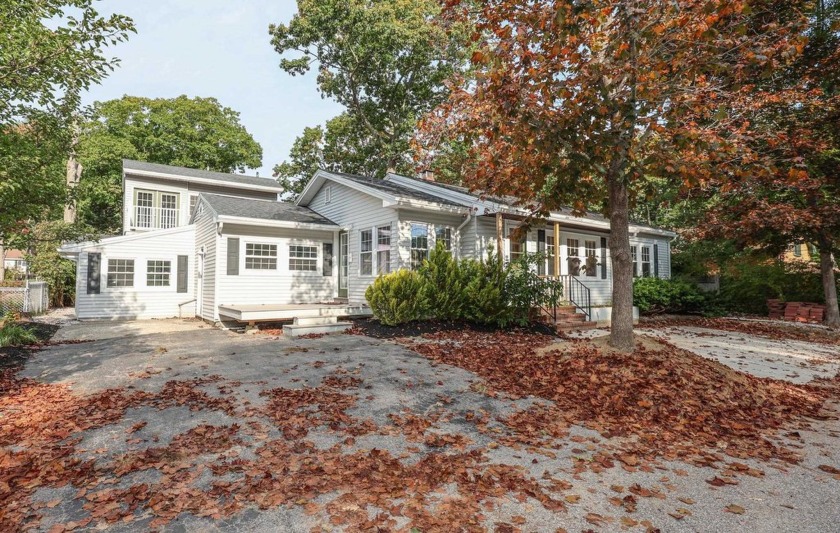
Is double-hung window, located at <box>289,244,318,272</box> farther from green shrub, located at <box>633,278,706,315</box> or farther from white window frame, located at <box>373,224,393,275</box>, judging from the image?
green shrub, located at <box>633,278,706,315</box>

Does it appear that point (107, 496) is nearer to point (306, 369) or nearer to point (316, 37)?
point (306, 369)

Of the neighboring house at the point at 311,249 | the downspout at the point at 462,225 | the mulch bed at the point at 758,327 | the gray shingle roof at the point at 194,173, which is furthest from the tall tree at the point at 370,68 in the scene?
the mulch bed at the point at 758,327

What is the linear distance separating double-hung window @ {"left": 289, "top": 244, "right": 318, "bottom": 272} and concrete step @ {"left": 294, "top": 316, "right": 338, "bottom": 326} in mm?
3468

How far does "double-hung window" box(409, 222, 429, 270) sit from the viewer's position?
472 inches

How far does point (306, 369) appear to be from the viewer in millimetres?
6609

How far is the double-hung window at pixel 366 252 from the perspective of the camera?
12797mm

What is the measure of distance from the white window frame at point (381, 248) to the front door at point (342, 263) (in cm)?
215

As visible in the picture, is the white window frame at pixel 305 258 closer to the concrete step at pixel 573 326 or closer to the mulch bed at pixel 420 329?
the mulch bed at pixel 420 329

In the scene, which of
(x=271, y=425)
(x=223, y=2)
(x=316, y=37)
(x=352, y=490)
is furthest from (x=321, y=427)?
(x=316, y=37)

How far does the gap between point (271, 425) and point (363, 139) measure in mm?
24540

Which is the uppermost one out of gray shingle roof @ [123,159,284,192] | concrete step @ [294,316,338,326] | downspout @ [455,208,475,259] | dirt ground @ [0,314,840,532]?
gray shingle roof @ [123,159,284,192]

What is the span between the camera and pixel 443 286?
10586 mm

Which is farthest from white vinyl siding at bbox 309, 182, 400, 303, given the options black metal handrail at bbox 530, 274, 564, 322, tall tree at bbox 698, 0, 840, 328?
tall tree at bbox 698, 0, 840, 328

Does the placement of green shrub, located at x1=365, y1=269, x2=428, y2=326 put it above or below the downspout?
below
